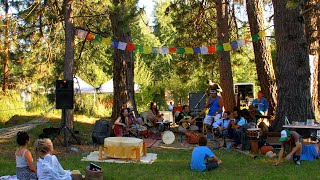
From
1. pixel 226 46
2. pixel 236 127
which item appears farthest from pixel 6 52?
pixel 236 127

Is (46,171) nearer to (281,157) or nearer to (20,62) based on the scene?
(281,157)

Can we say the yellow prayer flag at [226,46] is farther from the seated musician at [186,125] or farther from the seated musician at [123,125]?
the seated musician at [123,125]

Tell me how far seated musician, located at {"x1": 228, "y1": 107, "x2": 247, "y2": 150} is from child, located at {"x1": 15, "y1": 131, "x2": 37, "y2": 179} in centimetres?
504

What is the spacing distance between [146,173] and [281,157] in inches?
98.0

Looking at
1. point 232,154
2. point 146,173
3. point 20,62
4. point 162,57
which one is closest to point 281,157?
point 232,154

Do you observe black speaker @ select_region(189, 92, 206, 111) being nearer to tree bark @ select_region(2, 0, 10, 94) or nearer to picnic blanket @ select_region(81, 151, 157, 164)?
tree bark @ select_region(2, 0, 10, 94)

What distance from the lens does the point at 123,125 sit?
409 inches

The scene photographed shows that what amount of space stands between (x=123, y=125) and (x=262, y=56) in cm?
546

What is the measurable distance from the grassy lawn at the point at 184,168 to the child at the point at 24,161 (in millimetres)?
1247

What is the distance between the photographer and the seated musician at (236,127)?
9.38 meters

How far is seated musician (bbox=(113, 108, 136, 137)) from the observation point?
10.4 metres

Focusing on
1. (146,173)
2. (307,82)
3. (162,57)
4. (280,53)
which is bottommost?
(146,173)

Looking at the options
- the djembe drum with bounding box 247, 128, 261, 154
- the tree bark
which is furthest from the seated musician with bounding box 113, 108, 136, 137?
the tree bark

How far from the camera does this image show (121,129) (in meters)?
10.5
